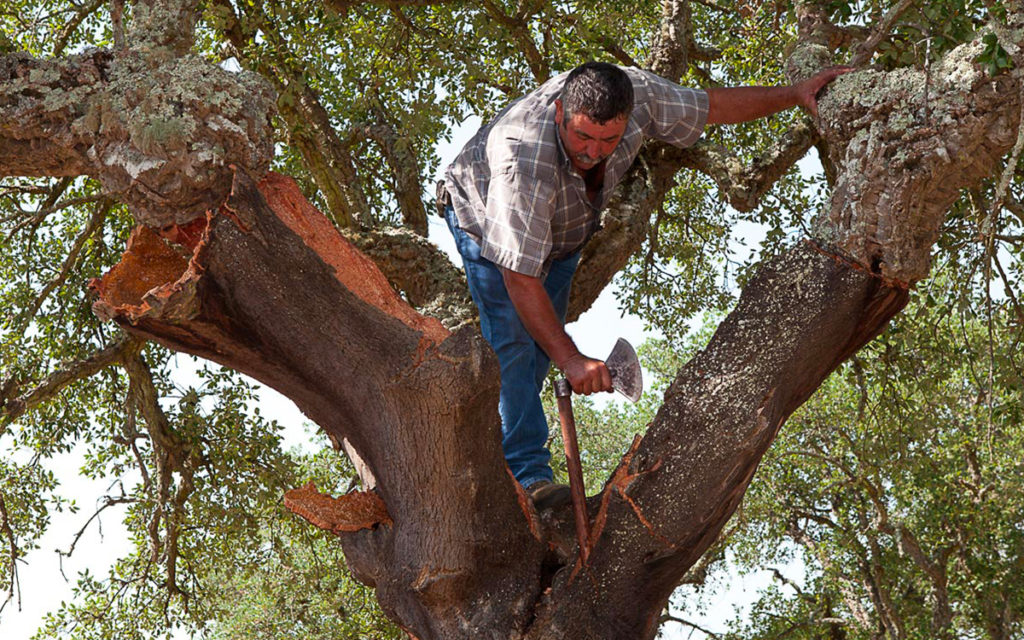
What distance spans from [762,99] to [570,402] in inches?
65.1

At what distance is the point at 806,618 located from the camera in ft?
42.9

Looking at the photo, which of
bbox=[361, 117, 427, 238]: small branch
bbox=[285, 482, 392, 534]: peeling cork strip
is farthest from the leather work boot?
bbox=[361, 117, 427, 238]: small branch

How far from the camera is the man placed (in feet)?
13.0

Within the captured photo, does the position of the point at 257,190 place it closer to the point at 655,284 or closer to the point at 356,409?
the point at 356,409

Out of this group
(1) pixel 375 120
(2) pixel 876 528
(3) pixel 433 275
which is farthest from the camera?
(2) pixel 876 528

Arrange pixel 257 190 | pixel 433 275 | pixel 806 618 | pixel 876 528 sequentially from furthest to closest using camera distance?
pixel 806 618 < pixel 876 528 < pixel 433 275 < pixel 257 190

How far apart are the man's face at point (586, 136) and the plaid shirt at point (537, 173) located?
0.03 m

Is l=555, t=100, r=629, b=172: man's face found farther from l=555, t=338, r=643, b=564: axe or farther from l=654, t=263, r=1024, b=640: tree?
l=654, t=263, r=1024, b=640: tree

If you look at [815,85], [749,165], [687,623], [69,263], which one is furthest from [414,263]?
[687,623]

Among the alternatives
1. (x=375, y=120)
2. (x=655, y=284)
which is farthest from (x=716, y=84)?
(x=375, y=120)

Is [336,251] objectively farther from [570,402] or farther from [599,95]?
[599,95]

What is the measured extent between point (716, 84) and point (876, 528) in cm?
603

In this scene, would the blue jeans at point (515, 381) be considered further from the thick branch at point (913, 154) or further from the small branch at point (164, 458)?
the small branch at point (164, 458)

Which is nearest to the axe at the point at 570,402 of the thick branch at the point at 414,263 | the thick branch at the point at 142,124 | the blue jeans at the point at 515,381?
the blue jeans at the point at 515,381
